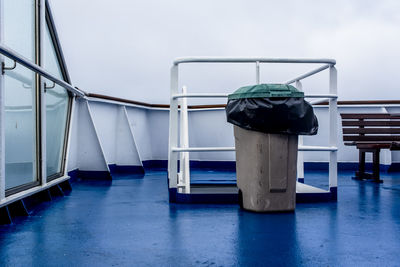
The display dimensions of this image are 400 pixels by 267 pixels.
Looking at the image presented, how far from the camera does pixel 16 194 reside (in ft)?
7.23

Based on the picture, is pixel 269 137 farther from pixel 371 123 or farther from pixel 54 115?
pixel 371 123

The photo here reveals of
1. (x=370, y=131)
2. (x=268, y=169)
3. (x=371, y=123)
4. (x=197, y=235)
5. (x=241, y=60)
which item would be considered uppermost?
(x=241, y=60)

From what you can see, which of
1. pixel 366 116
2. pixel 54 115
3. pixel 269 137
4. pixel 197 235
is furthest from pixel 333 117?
pixel 54 115

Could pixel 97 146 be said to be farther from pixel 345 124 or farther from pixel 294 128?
pixel 345 124

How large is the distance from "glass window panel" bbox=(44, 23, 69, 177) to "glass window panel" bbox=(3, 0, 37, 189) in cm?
39

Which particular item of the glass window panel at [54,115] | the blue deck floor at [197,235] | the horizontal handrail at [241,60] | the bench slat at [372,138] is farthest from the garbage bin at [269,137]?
the bench slat at [372,138]

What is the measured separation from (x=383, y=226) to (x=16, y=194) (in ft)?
6.84

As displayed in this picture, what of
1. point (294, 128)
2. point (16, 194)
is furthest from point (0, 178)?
point (294, 128)

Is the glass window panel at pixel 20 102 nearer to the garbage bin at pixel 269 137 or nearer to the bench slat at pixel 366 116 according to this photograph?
the garbage bin at pixel 269 137

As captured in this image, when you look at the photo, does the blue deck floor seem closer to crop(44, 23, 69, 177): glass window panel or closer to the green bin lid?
crop(44, 23, 69, 177): glass window panel

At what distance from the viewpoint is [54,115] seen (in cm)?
321

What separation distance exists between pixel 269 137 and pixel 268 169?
202mm

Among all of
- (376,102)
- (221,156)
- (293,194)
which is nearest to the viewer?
(293,194)

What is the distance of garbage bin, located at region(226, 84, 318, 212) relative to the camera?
223 cm
